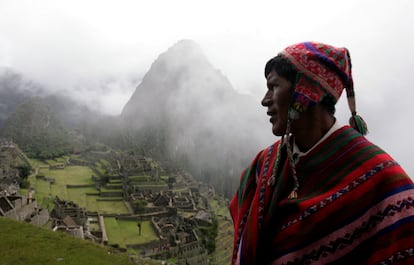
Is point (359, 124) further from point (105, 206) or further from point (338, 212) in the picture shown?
point (105, 206)

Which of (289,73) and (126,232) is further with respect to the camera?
(126,232)

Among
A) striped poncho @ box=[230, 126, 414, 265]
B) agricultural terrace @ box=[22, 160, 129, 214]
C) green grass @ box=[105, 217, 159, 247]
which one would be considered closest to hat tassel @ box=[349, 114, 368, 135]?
striped poncho @ box=[230, 126, 414, 265]

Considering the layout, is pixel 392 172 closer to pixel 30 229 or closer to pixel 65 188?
pixel 30 229

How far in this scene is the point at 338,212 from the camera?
1221mm

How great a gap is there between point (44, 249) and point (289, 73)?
26.5ft

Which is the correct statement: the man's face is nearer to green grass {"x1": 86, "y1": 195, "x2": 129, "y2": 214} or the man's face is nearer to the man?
the man

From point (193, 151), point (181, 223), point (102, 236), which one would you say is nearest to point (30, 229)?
point (102, 236)

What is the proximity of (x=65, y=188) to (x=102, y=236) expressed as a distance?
12.1m

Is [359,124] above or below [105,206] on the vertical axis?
above

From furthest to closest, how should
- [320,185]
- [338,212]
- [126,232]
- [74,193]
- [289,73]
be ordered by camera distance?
[74,193], [126,232], [289,73], [320,185], [338,212]

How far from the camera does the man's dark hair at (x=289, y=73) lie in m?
1.42

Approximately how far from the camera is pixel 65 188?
25578mm

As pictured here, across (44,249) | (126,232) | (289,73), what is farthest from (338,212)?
(126,232)

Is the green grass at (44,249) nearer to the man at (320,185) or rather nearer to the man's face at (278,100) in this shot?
the man at (320,185)
